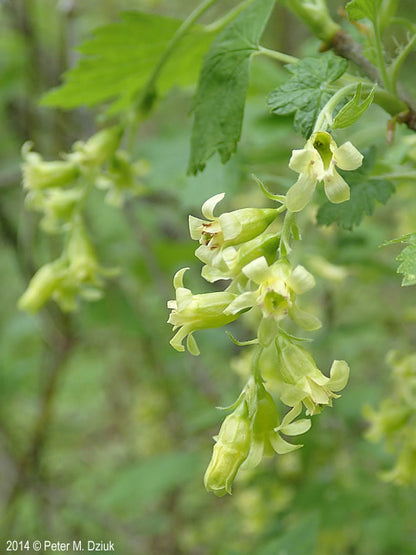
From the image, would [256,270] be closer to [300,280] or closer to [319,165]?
[300,280]

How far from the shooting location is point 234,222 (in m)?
0.80

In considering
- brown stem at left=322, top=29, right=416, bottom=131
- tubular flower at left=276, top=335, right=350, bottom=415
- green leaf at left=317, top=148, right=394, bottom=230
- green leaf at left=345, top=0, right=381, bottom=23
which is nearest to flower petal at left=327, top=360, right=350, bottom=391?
tubular flower at left=276, top=335, right=350, bottom=415

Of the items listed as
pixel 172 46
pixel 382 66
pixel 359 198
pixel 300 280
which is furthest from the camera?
pixel 172 46

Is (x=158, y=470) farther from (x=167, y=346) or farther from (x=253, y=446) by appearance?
(x=253, y=446)

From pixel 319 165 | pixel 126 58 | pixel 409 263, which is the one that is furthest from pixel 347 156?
pixel 126 58

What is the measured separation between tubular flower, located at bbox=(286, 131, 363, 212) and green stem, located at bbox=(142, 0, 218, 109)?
19.2 inches

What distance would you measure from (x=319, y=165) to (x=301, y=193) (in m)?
0.05

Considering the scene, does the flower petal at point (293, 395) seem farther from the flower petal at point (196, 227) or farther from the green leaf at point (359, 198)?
the green leaf at point (359, 198)

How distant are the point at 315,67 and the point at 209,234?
33cm

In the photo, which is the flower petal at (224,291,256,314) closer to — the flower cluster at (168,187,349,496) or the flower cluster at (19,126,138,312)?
the flower cluster at (168,187,349,496)

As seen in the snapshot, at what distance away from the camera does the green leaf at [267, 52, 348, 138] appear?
89 cm

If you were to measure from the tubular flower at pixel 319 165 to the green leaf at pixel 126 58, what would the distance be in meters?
0.64

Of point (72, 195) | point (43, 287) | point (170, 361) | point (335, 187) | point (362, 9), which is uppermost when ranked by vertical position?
point (362, 9)

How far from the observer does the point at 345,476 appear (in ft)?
7.39
